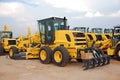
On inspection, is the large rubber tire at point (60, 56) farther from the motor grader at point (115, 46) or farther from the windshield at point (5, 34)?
the windshield at point (5, 34)

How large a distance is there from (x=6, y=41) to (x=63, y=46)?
7.59 metres

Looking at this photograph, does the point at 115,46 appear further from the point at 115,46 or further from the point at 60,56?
the point at 60,56

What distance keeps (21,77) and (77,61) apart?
533 centimetres

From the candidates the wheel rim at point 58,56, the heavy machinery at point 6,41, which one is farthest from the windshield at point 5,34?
the wheel rim at point 58,56

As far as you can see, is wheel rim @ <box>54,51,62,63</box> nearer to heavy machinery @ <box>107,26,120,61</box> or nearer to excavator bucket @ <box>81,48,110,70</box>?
excavator bucket @ <box>81,48,110,70</box>

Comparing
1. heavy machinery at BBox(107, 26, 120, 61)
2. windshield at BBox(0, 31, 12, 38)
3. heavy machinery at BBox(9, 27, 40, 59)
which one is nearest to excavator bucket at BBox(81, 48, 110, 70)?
heavy machinery at BBox(107, 26, 120, 61)

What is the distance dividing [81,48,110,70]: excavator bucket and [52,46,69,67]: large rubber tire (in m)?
0.93

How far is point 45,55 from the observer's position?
12516 mm

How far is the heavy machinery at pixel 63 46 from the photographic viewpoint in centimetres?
1109

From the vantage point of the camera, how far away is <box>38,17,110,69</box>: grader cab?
1109 centimetres

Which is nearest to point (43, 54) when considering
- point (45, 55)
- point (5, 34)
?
point (45, 55)

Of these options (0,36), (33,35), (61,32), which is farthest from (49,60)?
(0,36)

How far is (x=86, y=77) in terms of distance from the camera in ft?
28.8

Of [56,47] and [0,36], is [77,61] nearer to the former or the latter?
[56,47]
